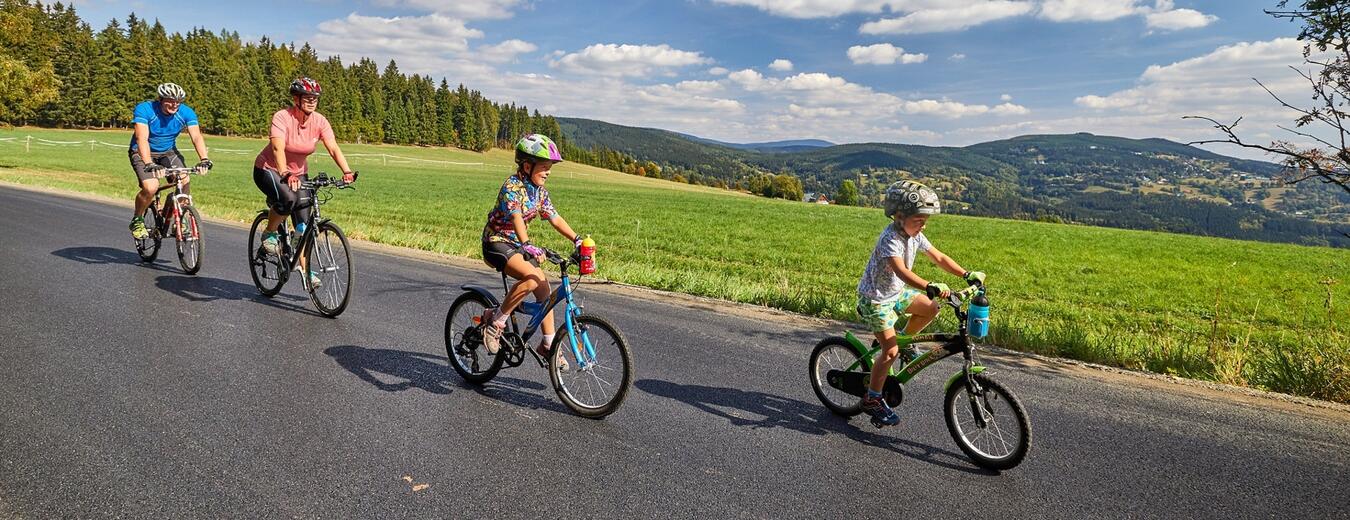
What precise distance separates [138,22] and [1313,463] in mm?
133545

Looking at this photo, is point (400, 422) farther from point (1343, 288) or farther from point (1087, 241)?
point (1087, 241)

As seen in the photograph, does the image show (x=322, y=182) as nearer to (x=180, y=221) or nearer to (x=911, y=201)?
(x=180, y=221)

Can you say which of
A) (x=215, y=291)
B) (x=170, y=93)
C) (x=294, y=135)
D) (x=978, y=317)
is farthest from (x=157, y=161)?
(x=978, y=317)

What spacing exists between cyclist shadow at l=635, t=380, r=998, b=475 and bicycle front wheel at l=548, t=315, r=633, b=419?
2.34ft

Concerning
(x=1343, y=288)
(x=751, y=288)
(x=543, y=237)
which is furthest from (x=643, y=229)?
(x=1343, y=288)

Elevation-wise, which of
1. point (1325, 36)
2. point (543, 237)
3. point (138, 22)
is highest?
point (138, 22)

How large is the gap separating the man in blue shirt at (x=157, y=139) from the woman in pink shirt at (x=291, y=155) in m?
1.80

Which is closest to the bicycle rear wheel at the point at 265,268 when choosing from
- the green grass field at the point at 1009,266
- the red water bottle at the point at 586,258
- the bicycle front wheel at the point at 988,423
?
the red water bottle at the point at 586,258

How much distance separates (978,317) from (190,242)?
9.60 meters

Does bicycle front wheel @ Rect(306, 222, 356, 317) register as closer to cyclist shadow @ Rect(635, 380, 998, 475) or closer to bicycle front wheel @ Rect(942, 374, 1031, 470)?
cyclist shadow @ Rect(635, 380, 998, 475)

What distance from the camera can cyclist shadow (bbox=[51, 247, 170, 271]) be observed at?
9641 millimetres

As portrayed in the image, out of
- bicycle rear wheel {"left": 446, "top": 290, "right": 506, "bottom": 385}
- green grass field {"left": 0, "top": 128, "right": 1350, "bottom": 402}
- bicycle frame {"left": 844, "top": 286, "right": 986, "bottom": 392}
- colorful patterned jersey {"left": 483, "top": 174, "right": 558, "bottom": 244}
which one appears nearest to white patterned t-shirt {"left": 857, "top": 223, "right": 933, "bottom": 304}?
bicycle frame {"left": 844, "top": 286, "right": 986, "bottom": 392}

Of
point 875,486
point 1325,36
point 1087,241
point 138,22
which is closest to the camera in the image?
point 875,486

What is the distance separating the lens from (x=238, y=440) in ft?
14.1
